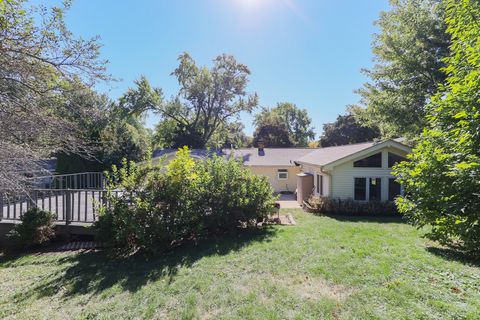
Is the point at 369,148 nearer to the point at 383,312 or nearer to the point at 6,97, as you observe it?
the point at 383,312

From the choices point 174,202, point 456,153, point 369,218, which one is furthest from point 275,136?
point 456,153

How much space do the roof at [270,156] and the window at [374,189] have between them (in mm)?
8569

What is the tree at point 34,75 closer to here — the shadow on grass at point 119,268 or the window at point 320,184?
the shadow on grass at point 119,268

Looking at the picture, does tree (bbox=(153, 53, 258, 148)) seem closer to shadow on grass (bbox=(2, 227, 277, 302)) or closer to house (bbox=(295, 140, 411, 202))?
house (bbox=(295, 140, 411, 202))

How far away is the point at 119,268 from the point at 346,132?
39809 millimetres

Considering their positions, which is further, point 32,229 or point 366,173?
point 366,173

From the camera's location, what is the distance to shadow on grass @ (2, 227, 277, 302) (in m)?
4.90

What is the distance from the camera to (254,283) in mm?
4637

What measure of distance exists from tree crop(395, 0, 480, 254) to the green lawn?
894 millimetres

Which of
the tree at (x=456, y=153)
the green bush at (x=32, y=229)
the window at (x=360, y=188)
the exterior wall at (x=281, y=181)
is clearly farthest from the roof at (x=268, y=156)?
the tree at (x=456, y=153)

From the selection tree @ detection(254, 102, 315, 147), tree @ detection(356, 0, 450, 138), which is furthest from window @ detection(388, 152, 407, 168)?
tree @ detection(254, 102, 315, 147)

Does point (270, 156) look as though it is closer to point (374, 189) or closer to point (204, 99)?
point (374, 189)

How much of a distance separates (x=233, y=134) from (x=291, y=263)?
3760 centimetres

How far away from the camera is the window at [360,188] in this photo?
1330 cm
